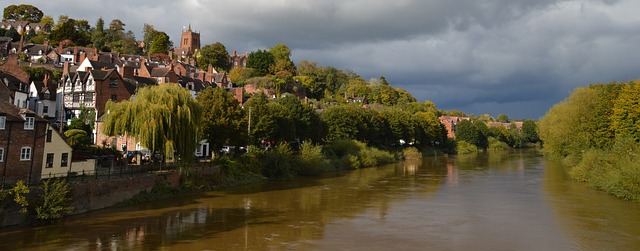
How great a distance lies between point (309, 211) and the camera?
3145cm

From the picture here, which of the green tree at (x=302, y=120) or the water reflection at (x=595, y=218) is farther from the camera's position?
the green tree at (x=302, y=120)

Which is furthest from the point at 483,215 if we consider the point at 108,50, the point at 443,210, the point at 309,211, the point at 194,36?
the point at 194,36

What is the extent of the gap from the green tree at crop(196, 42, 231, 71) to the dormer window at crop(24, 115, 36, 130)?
301 feet

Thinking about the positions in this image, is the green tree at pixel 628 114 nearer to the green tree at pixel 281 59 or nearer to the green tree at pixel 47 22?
the green tree at pixel 281 59

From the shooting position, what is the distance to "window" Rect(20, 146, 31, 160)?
1098 inches

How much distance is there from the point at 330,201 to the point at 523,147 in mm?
138302

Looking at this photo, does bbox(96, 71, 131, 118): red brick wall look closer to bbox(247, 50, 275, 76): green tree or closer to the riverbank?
the riverbank

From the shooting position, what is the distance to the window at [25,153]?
2789 cm

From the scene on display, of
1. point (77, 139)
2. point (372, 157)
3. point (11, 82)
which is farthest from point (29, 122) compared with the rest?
point (372, 157)

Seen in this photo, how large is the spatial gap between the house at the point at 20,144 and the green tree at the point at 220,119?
15.2m

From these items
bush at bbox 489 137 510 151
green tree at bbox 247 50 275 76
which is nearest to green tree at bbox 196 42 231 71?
→ green tree at bbox 247 50 275 76

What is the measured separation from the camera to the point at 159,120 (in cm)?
3406

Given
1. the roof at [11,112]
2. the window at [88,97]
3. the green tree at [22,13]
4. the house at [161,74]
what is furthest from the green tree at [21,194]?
the green tree at [22,13]

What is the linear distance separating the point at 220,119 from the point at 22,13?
111514mm
